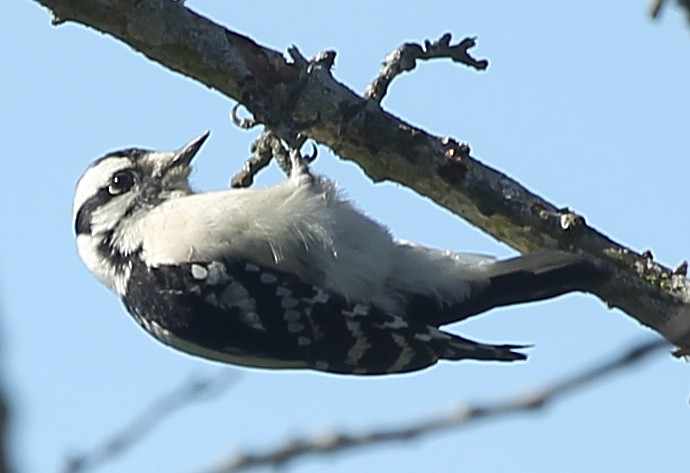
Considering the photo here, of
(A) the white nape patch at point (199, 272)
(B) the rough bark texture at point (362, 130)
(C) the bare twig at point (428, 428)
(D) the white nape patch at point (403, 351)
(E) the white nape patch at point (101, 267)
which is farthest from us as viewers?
(E) the white nape patch at point (101, 267)

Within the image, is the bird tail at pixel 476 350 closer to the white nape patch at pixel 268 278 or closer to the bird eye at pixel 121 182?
the white nape patch at pixel 268 278

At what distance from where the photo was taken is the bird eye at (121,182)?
14.8ft

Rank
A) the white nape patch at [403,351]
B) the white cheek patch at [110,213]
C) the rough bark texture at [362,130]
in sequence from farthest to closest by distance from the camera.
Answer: the white cheek patch at [110,213], the white nape patch at [403,351], the rough bark texture at [362,130]

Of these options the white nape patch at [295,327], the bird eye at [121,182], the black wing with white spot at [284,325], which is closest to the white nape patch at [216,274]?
the black wing with white spot at [284,325]

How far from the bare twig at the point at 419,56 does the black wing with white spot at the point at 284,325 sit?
2.40 feet

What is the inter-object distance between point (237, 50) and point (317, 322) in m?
0.92

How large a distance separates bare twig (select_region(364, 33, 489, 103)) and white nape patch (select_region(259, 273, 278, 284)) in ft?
2.25

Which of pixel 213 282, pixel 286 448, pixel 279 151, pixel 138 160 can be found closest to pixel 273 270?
pixel 213 282

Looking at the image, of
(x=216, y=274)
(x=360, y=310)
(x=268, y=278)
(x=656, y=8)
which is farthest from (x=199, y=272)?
(x=656, y=8)

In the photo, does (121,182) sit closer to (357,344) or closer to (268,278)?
(268,278)

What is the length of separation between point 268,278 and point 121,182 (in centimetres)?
89

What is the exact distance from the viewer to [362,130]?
3.77 metres

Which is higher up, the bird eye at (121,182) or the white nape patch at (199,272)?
the bird eye at (121,182)

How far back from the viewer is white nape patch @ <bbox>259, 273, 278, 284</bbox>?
397 centimetres
